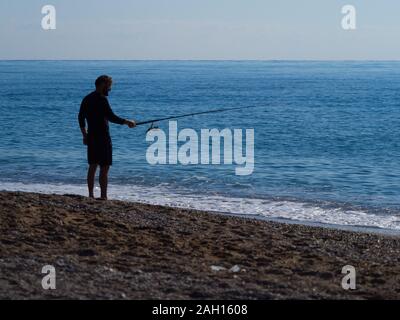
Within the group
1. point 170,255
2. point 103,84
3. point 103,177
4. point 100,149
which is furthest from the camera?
point 103,177

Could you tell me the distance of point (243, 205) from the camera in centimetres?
1403

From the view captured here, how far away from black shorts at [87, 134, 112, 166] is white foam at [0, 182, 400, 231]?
12.4 ft

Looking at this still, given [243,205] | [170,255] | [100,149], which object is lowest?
[243,205]

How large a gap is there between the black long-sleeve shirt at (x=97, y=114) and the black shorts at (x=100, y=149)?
0.07 m

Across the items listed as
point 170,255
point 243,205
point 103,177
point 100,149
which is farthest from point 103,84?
point 243,205

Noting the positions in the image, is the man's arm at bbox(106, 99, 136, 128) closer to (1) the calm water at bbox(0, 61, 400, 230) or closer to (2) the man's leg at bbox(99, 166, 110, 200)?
(2) the man's leg at bbox(99, 166, 110, 200)

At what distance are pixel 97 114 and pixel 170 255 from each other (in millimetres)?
2702

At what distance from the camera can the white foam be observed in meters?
12.6

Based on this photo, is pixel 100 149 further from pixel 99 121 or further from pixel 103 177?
pixel 103 177

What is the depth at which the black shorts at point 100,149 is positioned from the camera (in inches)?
386

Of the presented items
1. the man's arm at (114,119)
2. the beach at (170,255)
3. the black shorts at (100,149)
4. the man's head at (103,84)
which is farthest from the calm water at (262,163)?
the man's head at (103,84)

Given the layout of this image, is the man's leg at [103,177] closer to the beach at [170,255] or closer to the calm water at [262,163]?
the beach at [170,255]
